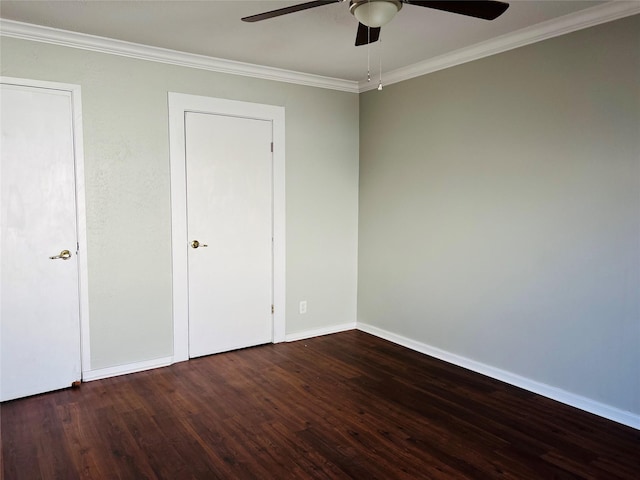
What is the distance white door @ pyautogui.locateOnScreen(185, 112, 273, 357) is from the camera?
3777 millimetres

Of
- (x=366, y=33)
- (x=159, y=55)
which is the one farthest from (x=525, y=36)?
(x=159, y=55)

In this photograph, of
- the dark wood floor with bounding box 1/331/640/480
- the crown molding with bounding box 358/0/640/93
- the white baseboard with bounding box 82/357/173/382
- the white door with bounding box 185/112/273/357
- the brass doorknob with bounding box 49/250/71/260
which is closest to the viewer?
the dark wood floor with bounding box 1/331/640/480

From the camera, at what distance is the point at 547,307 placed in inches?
123

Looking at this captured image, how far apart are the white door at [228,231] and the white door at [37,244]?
2.86 feet

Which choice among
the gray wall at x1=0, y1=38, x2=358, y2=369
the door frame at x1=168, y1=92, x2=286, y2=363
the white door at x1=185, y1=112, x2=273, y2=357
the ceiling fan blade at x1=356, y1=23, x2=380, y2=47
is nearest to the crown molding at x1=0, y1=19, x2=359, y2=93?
the gray wall at x1=0, y1=38, x2=358, y2=369

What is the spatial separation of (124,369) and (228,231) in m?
1.34

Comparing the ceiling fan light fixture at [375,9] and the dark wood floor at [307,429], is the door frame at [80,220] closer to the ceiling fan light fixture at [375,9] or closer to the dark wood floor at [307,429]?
the dark wood floor at [307,429]

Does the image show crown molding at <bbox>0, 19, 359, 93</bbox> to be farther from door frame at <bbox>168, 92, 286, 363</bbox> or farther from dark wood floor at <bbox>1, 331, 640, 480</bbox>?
dark wood floor at <bbox>1, 331, 640, 480</bbox>

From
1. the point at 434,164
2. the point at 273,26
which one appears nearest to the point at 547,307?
the point at 434,164

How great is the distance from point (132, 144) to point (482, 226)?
106 inches

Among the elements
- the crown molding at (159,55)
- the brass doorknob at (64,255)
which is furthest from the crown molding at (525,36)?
the brass doorknob at (64,255)

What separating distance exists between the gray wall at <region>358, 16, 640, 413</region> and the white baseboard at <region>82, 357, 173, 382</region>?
204 cm

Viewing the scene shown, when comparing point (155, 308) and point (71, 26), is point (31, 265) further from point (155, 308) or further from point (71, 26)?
point (71, 26)

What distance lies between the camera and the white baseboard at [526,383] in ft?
9.18
